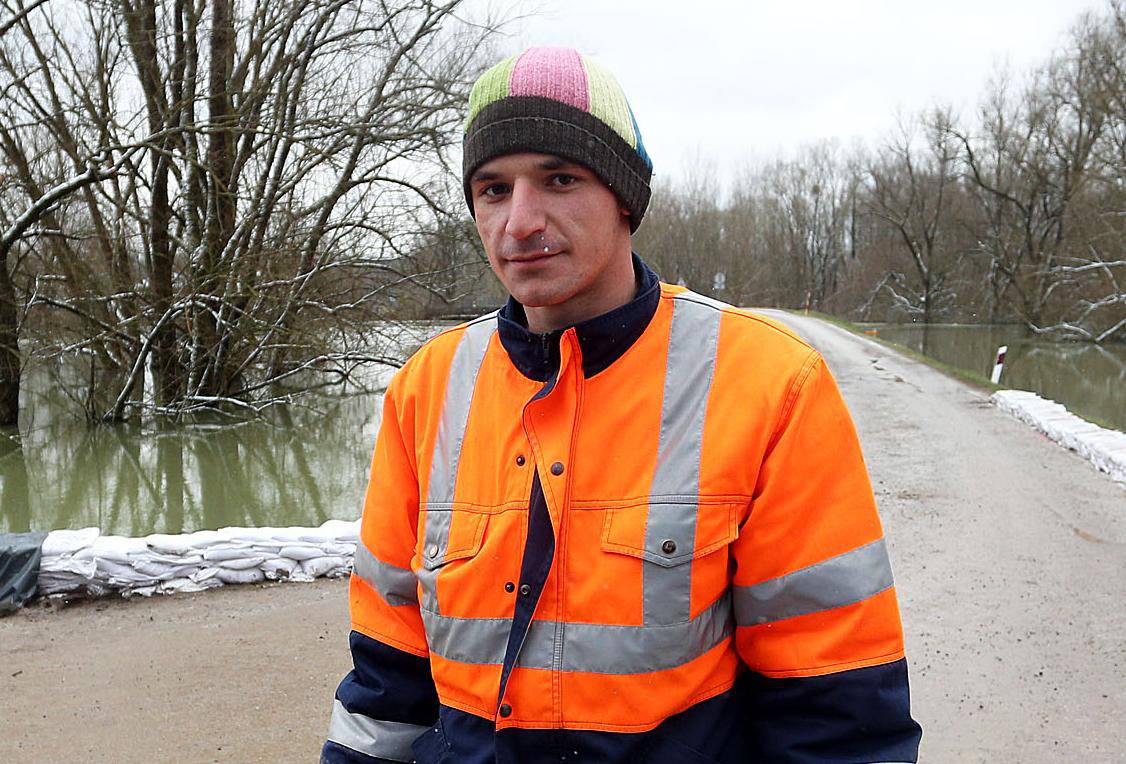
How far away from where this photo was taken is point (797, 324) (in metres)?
35.0

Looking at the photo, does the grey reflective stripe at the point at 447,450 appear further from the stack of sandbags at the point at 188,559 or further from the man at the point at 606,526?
the stack of sandbags at the point at 188,559

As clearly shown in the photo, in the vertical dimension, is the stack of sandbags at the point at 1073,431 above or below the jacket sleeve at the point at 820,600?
below

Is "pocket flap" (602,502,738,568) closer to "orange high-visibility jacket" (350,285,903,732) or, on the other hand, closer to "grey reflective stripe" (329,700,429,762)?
"orange high-visibility jacket" (350,285,903,732)

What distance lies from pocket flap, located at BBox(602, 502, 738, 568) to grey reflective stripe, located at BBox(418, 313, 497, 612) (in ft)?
1.19

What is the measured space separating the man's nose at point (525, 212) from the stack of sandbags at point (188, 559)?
503 centimetres

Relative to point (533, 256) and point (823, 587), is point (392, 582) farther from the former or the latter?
point (823, 587)

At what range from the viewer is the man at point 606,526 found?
151 centimetres

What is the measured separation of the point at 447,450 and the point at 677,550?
50cm

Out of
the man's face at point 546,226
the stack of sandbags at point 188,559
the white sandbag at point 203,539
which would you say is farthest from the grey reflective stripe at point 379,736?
the white sandbag at point 203,539

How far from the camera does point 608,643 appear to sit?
1.51 meters

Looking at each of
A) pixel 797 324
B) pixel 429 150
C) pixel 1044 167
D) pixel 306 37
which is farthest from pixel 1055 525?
pixel 1044 167

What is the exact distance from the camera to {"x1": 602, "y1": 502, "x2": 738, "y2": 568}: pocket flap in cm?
152

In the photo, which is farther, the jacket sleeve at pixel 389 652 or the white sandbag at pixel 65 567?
the white sandbag at pixel 65 567

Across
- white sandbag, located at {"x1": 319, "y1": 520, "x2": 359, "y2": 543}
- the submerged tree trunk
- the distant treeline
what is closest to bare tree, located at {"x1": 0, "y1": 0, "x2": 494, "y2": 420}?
the submerged tree trunk
